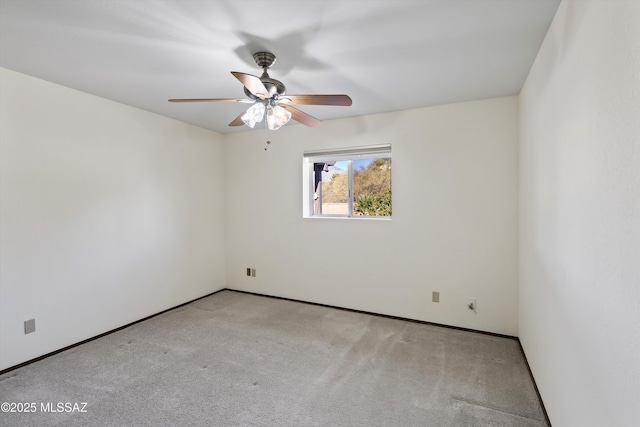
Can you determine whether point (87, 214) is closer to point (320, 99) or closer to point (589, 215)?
point (320, 99)

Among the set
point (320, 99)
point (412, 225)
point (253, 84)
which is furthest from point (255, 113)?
point (412, 225)

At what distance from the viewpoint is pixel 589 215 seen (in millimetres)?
1189

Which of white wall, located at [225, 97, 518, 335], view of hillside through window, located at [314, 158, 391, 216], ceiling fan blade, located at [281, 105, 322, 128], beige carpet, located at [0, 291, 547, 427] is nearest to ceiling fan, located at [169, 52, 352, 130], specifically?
ceiling fan blade, located at [281, 105, 322, 128]

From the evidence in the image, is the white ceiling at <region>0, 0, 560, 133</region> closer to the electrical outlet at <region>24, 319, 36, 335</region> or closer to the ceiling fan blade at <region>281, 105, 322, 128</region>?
the ceiling fan blade at <region>281, 105, 322, 128</region>

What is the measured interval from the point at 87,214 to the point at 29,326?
1000 mm

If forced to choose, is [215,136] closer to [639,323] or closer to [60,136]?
[60,136]

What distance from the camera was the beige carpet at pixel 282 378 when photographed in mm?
1812

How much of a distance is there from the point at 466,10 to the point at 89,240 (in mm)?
3476

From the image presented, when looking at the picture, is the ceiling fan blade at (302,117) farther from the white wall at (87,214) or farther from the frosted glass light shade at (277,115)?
the white wall at (87,214)

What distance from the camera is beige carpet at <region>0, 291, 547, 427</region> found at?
1.81m

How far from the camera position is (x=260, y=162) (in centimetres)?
412

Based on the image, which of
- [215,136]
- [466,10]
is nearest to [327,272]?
[215,136]

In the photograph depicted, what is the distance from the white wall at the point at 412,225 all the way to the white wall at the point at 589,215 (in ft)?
2.97

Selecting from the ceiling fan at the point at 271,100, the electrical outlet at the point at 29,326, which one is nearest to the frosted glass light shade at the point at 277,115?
the ceiling fan at the point at 271,100
